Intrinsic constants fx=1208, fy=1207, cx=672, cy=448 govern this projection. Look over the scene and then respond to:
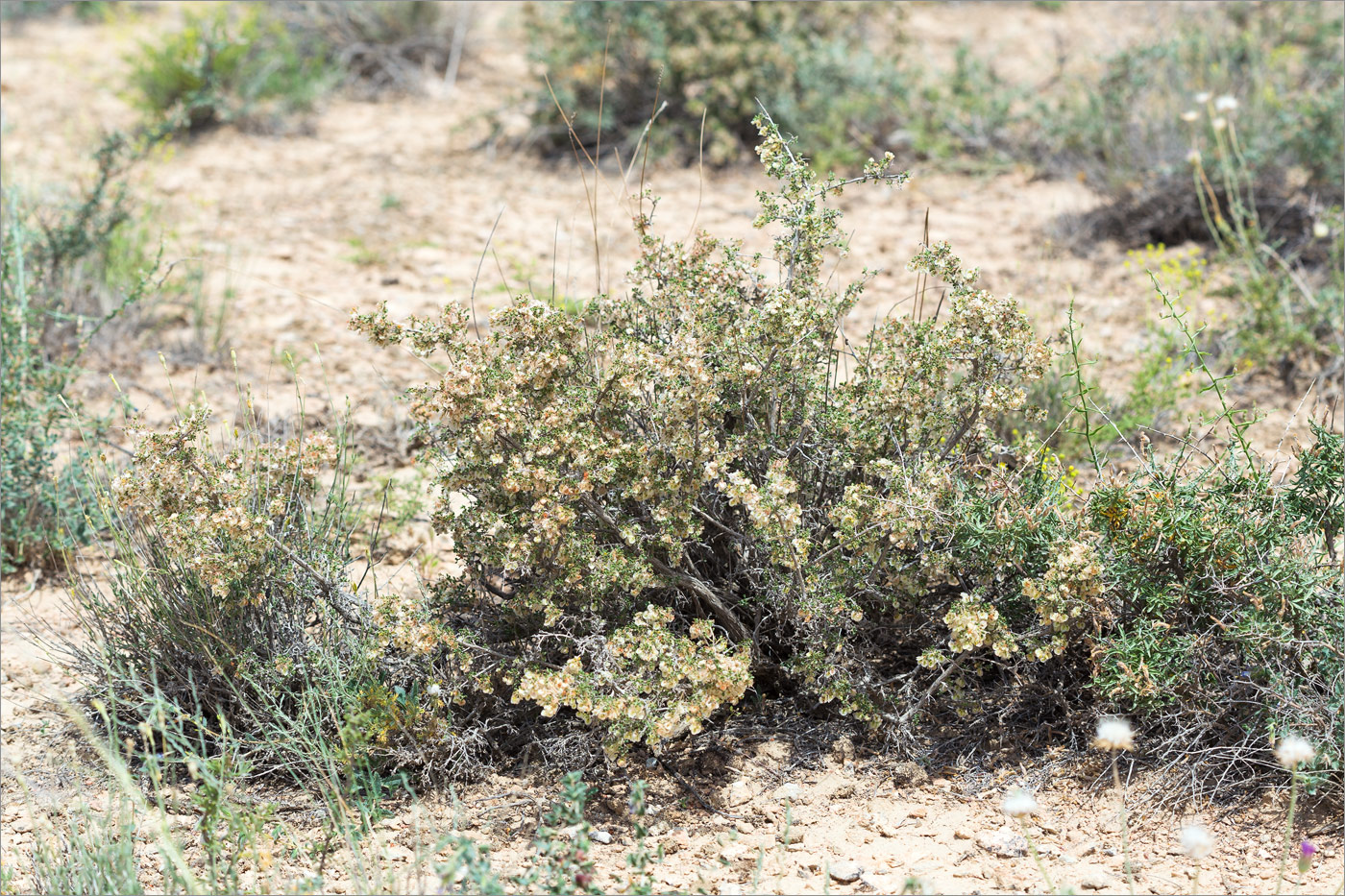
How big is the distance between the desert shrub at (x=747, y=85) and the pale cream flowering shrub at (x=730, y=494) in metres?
3.28

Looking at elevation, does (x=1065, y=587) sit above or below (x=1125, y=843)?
above

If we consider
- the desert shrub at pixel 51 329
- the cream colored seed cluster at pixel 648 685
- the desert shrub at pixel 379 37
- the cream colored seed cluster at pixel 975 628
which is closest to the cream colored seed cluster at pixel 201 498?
the desert shrub at pixel 51 329

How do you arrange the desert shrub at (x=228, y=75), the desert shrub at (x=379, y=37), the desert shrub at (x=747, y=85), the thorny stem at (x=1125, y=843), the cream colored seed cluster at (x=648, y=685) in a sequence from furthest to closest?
the desert shrub at (x=379, y=37) → the desert shrub at (x=228, y=75) → the desert shrub at (x=747, y=85) → the cream colored seed cluster at (x=648, y=685) → the thorny stem at (x=1125, y=843)

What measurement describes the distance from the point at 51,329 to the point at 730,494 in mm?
3235

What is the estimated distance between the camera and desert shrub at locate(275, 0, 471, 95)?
7.50 meters

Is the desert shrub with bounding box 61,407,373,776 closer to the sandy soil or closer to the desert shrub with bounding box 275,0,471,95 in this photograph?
the sandy soil

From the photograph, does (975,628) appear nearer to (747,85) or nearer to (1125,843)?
(1125,843)

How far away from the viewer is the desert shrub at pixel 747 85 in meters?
5.96

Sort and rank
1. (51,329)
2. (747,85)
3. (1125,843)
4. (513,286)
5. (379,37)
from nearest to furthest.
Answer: (1125,843)
(51,329)
(513,286)
(747,85)
(379,37)

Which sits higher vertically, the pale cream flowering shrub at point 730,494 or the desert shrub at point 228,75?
the desert shrub at point 228,75

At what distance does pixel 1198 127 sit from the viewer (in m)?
5.25

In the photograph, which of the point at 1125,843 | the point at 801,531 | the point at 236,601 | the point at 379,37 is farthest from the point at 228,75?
the point at 1125,843

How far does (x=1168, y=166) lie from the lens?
504 centimetres

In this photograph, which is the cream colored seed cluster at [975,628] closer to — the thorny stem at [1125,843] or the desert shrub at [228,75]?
the thorny stem at [1125,843]
